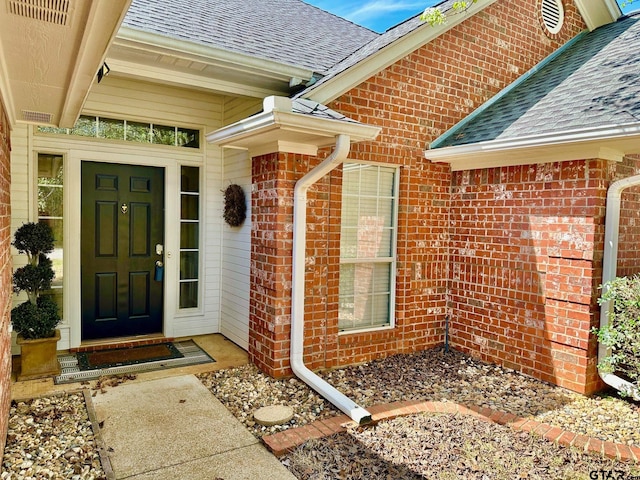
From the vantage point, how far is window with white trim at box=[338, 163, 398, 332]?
5008mm

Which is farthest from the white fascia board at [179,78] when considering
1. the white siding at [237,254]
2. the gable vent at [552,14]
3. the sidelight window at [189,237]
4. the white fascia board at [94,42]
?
the gable vent at [552,14]

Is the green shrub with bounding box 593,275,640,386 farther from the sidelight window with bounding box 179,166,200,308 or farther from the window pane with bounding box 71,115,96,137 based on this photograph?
the window pane with bounding box 71,115,96,137

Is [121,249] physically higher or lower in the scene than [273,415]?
higher

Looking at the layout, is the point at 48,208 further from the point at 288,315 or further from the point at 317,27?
the point at 317,27

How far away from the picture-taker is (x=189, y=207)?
5.94 meters

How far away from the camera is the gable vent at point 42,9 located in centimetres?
169

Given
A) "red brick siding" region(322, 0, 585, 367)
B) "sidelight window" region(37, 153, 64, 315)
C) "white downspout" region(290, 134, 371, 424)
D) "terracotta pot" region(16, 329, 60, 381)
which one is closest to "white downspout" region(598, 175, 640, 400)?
"red brick siding" region(322, 0, 585, 367)

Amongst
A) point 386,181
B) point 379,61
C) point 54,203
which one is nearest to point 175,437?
point 54,203

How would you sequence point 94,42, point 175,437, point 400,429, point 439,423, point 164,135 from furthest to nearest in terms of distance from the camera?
point 164,135, point 439,423, point 400,429, point 175,437, point 94,42

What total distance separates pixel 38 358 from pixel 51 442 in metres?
1.47

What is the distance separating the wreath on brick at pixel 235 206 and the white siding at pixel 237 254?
63 mm

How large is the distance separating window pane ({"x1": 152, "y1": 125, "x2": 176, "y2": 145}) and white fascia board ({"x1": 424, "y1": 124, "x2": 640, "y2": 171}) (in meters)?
3.24

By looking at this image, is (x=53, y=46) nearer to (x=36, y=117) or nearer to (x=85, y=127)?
(x=36, y=117)

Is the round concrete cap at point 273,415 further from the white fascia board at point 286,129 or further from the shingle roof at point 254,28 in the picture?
the shingle roof at point 254,28
